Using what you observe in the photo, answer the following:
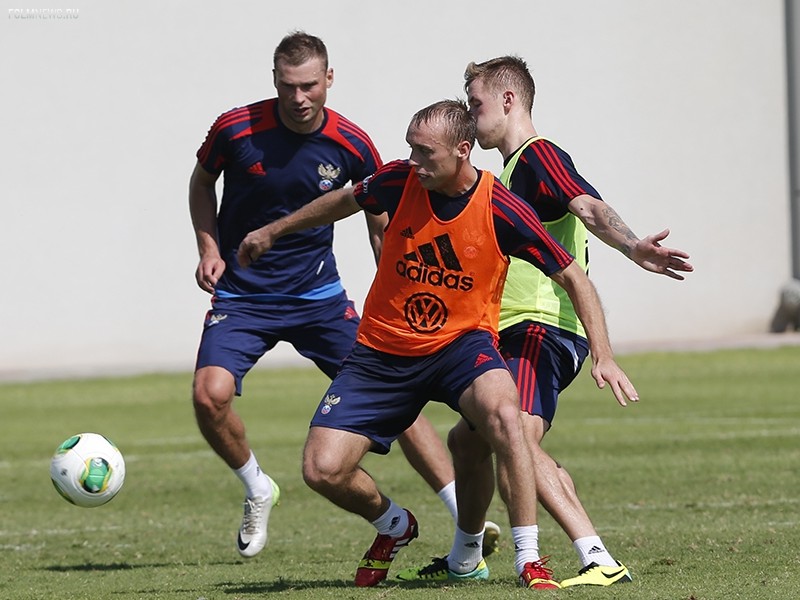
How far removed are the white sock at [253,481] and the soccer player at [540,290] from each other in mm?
1611

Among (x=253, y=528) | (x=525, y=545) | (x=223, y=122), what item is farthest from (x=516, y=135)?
(x=253, y=528)

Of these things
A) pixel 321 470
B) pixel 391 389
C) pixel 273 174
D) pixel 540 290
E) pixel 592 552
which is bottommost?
pixel 592 552

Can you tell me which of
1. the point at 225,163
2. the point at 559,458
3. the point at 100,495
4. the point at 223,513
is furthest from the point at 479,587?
the point at 559,458

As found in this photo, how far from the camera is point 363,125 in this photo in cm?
2459

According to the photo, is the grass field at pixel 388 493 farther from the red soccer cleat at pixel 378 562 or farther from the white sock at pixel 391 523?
the white sock at pixel 391 523

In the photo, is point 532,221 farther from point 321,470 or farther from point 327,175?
point 327,175

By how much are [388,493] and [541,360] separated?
439 centimetres

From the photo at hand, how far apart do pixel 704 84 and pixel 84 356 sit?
12.0 m

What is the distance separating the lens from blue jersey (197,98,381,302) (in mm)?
8344

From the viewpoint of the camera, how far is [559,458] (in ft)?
40.1

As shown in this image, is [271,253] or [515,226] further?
[271,253]

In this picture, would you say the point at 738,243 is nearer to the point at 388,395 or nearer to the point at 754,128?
the point at 754,128

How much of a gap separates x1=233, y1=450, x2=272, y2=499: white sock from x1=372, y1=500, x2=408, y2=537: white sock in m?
1.65

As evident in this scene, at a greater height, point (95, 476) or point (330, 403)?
point (330, 403)
